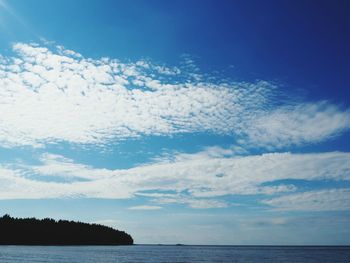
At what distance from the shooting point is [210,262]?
118625mm

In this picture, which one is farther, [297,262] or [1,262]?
[297,262]

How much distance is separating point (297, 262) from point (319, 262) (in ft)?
22.9

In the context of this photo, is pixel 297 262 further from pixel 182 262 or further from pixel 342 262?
pixel 182 262

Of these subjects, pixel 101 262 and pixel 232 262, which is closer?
pixel 101 262

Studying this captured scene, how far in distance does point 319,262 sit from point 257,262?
66.6ft

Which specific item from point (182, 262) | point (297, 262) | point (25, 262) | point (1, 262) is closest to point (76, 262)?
point (25, 262)

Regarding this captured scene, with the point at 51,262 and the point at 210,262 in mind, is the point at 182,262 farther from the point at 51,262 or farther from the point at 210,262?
the point at 51,262

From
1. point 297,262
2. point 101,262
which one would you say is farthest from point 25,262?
point 297,262

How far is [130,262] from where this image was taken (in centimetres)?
11244

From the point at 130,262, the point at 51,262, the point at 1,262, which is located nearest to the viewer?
the point at 1,262

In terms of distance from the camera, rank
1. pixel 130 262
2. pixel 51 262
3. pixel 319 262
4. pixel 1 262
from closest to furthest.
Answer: pixel 1 262, pixel 51 262, pixel 130 262, pixel 319 262

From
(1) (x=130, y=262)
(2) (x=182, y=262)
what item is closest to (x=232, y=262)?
(2) (x=182, y=262)

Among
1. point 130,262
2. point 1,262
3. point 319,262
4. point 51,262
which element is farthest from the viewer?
point 319,262

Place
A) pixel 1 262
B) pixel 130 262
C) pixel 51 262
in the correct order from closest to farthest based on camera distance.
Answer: pixel 1 262
pixel 51 262
pixel 130 262
